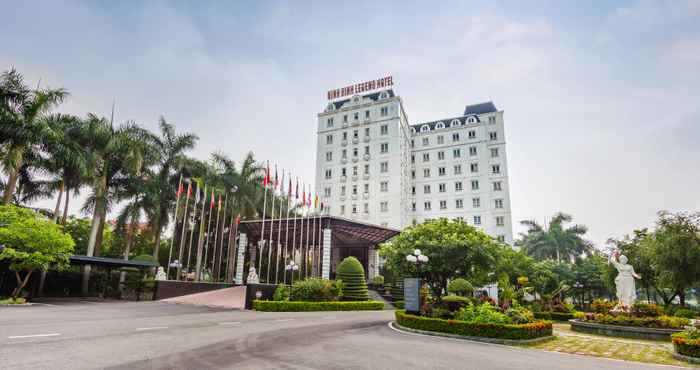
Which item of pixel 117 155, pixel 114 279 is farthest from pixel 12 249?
pixel 114 279

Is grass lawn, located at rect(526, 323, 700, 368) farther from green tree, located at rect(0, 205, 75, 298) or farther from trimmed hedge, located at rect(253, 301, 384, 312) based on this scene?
green tree, located at rect(0, 205, 75, 298)

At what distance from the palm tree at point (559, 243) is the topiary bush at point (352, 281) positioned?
36365 millimetres

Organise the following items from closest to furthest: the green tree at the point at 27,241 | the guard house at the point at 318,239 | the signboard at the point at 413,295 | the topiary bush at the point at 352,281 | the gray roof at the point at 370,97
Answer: the signboard at the point at 413,295 < the green tree at the point at 27,241 < the topiary bush at the point at 352,281 < the guard house at the point at 318,239 < the gray roof at the point at 370,97

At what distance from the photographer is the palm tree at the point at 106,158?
3175 centimetres

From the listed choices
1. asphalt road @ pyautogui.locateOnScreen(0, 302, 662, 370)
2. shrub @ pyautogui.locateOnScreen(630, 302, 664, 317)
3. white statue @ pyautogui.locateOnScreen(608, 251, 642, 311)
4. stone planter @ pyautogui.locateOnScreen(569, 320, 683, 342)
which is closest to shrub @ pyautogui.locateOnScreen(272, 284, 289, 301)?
asphalt road @ pyautogui.locateOnScreen(0, 302, 662, 370)

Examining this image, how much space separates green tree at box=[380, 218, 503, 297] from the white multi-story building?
25322mm

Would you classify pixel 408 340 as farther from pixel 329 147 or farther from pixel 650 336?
pixel 329 147

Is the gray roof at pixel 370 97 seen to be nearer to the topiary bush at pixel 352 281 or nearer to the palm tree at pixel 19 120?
the topiary bush at pixel 352 281

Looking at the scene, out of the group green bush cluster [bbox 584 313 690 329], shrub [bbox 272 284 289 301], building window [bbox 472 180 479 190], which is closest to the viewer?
green bush cluster [bbox 584 313 690 329]

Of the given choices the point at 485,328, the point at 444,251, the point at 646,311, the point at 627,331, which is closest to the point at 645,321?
the point at 627,331

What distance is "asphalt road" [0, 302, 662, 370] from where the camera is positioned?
8.12m

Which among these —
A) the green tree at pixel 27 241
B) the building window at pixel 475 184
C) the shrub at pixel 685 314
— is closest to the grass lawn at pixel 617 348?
the shrub at pixel 685 314

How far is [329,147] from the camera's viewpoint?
60.7 meters

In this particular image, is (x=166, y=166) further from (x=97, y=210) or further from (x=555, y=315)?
(x=555, y=315)
